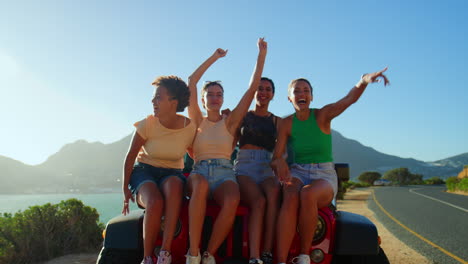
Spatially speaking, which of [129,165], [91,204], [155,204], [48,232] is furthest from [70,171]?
[155,204]

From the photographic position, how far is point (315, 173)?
3350mm

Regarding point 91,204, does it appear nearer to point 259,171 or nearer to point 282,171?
point 259,171

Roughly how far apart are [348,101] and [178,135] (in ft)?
5.11

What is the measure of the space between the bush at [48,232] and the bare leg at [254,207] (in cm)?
493

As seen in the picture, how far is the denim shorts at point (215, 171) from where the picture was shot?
10.5 ft

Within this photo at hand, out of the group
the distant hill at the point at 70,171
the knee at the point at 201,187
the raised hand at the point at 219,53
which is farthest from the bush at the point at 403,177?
the knee at the point at 201,187

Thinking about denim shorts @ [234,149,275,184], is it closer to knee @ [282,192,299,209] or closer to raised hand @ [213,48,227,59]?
knee @ [282,192,299,209]

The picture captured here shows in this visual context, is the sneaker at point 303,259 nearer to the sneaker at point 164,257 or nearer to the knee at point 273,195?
the knee at point 273,195

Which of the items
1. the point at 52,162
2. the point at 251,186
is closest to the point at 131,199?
the point at 251,186

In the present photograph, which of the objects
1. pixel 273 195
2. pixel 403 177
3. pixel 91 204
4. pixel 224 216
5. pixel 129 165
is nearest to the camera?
pixel 224 216

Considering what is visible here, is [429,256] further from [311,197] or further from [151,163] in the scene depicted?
[151,163]

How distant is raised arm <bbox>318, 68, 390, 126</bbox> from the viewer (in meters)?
3.23

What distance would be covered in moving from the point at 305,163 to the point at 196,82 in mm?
1459

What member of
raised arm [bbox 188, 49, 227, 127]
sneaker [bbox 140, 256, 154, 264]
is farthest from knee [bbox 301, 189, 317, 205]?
raised arm [bbox 188, 49, 227, 127]
